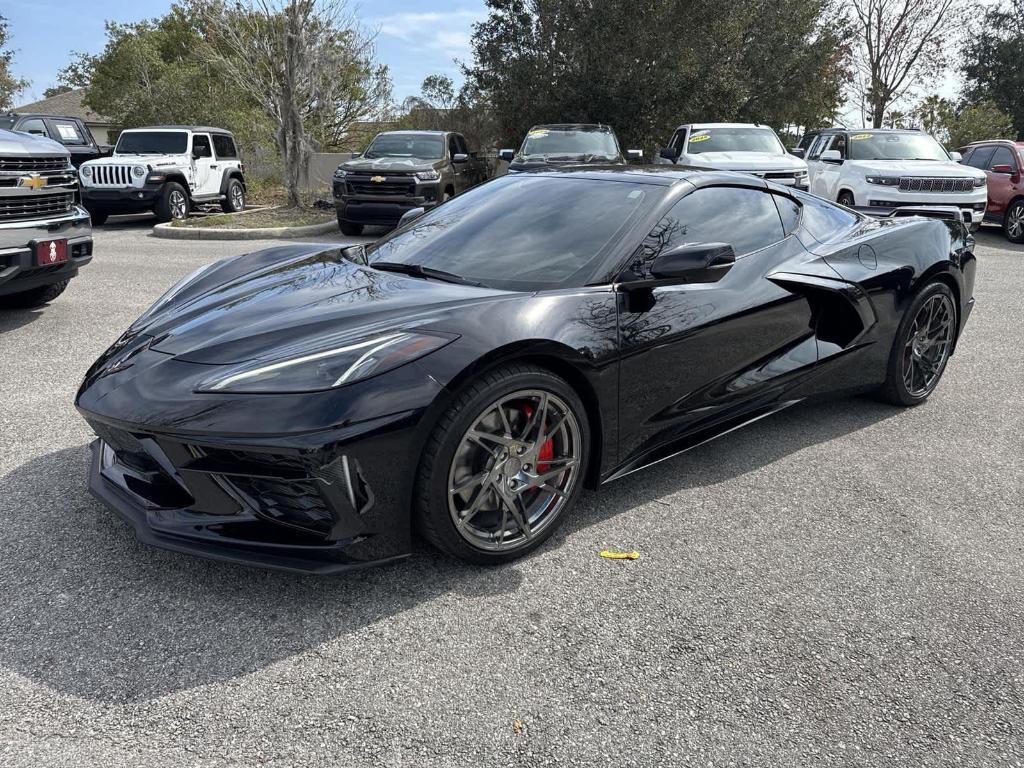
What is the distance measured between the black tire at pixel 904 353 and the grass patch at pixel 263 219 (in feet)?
36.5

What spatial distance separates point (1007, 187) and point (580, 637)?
48.1ft

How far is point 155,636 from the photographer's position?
2400mm

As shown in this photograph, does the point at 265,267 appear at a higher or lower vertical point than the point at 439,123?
lower

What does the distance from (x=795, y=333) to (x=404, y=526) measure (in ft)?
7.09

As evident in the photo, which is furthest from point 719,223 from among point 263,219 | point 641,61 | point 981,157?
point 641,61

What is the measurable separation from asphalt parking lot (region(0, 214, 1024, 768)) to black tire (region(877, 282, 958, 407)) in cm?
79

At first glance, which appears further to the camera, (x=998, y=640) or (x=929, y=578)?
(x=929, y=578)

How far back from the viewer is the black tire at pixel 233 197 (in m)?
15.9

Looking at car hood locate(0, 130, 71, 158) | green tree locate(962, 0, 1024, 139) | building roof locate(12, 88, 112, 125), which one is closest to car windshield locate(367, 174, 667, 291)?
car hood locate(0, 130, 71, 158)

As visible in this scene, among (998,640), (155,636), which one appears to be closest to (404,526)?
(155,636)

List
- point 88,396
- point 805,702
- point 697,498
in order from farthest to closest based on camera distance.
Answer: point 697,498 < point 88,396 < point 805,702

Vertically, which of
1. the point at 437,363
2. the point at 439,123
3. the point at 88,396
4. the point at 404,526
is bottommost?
the point at 404,526

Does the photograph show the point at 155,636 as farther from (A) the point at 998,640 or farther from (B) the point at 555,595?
(A) the point at 998,640

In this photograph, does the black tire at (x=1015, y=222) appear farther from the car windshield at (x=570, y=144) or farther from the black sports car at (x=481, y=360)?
the black sports car at (x=481, y=360)
